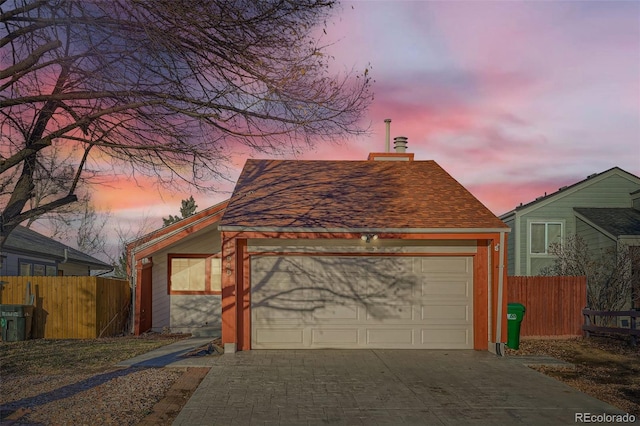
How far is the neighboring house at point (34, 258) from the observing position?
20.1 metres

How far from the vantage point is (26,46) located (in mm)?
7918

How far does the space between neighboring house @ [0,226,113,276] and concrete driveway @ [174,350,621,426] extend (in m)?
11.3

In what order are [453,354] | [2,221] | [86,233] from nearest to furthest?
[2,221]
[453,354]
[86,233]

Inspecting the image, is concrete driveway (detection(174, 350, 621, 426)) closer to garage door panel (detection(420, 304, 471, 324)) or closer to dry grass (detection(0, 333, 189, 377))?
garage door panel (detection(420, 304, 471, 324))

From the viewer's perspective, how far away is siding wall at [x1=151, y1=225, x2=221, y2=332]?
673 inches

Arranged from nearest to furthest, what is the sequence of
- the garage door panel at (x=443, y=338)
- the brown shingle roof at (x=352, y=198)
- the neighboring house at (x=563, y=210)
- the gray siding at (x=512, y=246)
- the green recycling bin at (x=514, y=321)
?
the brown shingle roof at (x=352, y=198), the garage door panel at (x=443, y=338), the green recycling bin at (x=514, y=321), the neighboring house at (x=563, y=210), the gray siding at (x=512, y=246)

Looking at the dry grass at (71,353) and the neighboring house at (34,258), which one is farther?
the neighboring house at (34,258)

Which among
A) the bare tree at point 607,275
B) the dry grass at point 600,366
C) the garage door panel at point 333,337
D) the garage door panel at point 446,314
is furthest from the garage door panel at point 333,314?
the bare tree at point 607,275

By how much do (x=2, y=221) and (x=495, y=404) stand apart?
289 inches

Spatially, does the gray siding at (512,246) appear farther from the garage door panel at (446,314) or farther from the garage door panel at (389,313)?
the garage door panel at (389,313)

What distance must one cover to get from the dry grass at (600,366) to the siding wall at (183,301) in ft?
28.6

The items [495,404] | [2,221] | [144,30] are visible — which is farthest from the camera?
[495,404]

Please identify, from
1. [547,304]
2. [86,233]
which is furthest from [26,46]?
[86,233]

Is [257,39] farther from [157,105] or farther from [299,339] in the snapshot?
[299,339]
